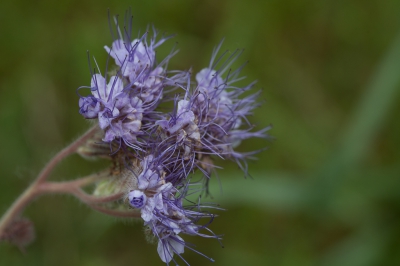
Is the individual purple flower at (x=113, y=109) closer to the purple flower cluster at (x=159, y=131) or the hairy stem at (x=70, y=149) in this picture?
the purple flower cluster at (x=159, y=131)

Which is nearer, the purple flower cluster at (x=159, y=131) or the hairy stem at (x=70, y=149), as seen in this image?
the purple flower cluster at (x=159, y=131)

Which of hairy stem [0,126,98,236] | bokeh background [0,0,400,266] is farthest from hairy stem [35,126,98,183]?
bokeh background [0,0,400,266]

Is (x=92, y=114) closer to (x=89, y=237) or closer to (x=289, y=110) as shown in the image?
(x=89, y=237)

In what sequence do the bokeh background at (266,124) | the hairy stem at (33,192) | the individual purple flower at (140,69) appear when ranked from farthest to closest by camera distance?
the bokeh background at (266,124)
the hairy stem at (33,192)
the individual purple flower at (140,69)

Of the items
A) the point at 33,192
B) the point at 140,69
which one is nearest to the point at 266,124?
the point at 140,69

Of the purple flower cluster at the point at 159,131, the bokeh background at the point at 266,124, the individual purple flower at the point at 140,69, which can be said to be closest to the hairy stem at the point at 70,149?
the purple flower cluster at the point at 159,131

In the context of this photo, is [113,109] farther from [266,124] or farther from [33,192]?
[266,124]
